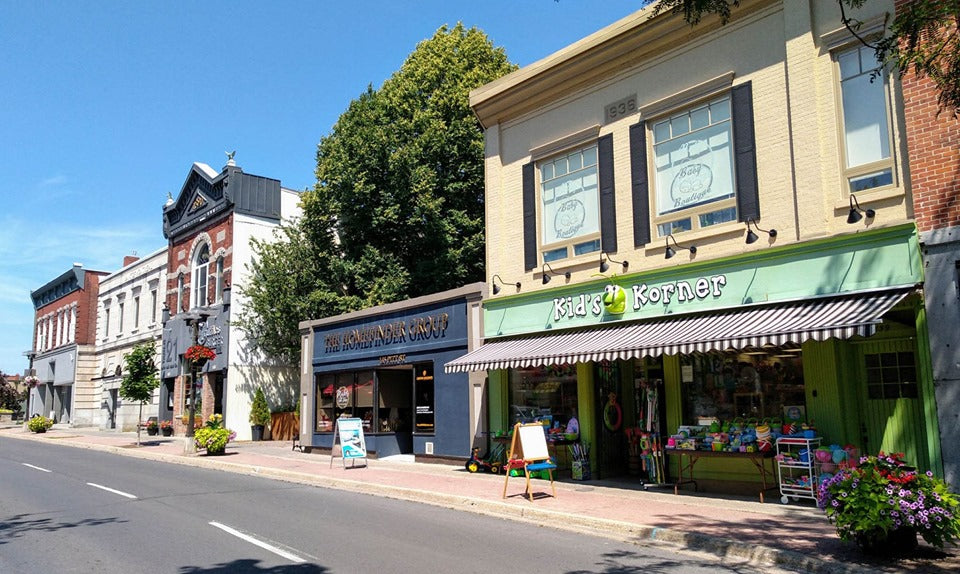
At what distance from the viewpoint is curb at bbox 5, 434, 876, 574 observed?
7270mm

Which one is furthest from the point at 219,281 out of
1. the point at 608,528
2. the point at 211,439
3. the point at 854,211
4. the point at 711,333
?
the point at 854,211

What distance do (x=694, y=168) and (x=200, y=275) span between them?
84.6 ft

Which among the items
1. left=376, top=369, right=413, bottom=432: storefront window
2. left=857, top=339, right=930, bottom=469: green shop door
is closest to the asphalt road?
left=857, top=339, right=930, bottom=469: green shop door

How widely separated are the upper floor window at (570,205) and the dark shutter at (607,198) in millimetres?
210

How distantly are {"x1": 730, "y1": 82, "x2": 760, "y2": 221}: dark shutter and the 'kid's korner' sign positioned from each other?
1.26m

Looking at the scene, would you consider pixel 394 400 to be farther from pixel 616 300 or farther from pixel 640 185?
pixel 640 185

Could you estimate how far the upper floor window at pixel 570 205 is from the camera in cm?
1465

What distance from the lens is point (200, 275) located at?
1277 inches

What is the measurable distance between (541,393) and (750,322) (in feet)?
19.3

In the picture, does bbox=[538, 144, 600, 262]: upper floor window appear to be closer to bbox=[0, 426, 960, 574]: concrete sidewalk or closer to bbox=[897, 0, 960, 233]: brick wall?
bbox=[0, 426, 960, 574]: concrete sidewalk

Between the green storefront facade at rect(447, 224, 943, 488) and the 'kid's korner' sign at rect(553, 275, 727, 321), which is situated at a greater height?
the 'kid's korner' sign at rect(553, 275, 727, 321)

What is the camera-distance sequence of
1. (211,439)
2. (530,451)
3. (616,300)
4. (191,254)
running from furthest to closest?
(191,254), (211,439), (616,300), (530,451)

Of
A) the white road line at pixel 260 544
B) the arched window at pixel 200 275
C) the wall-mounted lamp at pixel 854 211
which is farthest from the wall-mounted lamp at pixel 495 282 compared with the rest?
the arched window at pixel 200 275

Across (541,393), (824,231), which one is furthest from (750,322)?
(541,393)
